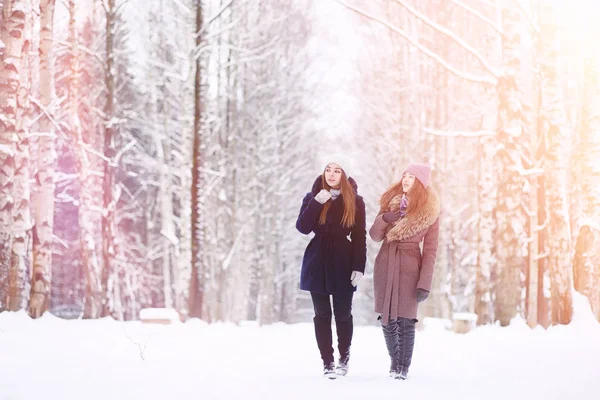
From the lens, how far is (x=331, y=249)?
6.18 meters

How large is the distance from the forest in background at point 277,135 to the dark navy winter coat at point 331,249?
12.3 feet

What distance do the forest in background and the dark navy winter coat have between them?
3.74 m

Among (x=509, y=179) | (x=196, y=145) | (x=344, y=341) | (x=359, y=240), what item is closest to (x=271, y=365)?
(x=344, y=341)

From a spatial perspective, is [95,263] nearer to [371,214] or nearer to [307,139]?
[307,139]

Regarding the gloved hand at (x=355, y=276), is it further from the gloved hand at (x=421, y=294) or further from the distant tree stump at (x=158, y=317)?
the distant tree stump at (x=158, y=317)

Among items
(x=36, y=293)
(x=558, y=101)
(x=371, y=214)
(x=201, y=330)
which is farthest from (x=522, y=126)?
(x=371, y=214)

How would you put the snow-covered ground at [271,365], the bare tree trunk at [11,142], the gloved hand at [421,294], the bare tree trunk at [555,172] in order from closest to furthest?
the snow-covered ground at [271,365], the gloved hand at [421,294], the bare tree trunk at [11,142], the bare tree trunk at [555,172]

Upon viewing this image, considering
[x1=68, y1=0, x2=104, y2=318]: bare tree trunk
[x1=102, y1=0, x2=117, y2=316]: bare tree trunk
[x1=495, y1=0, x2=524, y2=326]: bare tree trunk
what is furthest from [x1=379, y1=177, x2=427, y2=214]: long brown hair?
[x1=102, y1=0, x2=117, y2=316]: bare tree trunk

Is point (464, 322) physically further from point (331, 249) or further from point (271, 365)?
point (331, 249)

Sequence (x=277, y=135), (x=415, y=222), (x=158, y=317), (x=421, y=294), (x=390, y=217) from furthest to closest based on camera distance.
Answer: (x=277, y=135)
(x=158, y=317)
(x=390, y=217)
(x=415, y=222)
(x=421, y=294)

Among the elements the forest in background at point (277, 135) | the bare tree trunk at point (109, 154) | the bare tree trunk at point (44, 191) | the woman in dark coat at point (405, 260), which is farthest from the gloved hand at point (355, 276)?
the bare tree trunk at point (109, 154)

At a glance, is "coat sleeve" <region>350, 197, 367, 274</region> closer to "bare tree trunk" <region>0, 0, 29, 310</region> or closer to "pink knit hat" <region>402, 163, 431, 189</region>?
"pink knit hat" <region>402, 163, 431, 189</region>

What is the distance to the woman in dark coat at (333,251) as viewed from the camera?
611 centimetres

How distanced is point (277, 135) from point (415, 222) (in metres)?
15.6
